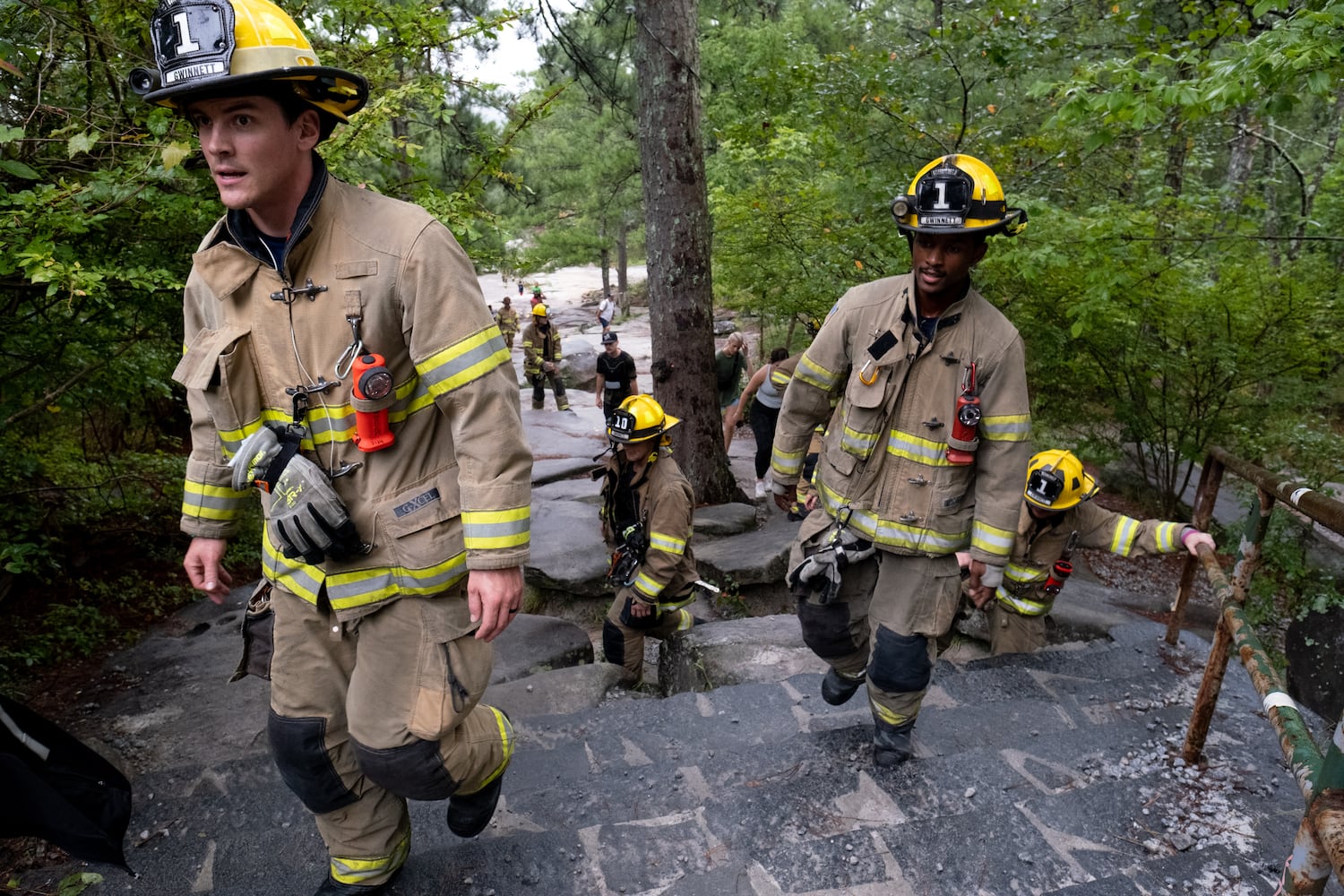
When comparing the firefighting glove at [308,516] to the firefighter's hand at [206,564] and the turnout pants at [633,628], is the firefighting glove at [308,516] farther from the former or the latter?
the turnout pants at [633,628]

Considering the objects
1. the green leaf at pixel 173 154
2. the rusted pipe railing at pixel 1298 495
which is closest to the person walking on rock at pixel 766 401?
the rusted pipe railing at pixel 1298 495

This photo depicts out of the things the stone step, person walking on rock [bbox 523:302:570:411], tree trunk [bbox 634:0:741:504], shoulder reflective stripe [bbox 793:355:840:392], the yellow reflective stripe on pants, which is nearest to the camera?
the yellow reflective stripe on pants

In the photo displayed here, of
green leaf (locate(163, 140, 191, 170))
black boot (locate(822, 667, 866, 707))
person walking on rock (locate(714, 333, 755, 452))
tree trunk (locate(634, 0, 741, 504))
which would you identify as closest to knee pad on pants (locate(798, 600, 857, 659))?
black boot (locate(822, 667, 866, 707))

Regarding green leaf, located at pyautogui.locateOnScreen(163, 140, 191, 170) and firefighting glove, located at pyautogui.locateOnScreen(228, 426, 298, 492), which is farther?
green leaf, located at pyautogui.locateOnScreen(163, 140, 191, 170)

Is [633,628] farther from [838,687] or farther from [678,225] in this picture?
[678,225]

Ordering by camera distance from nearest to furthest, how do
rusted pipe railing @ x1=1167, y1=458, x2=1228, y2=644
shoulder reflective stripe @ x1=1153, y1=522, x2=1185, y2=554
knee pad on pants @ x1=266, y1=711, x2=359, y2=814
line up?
knee pad on pants @ x1=266, y1=711, x2=359, y2=814 → shoulder reflective stripe @ x1=1153, y1=522, x2=1185, y2=554 → rusted pipe railing @ x1=1167, y1=458, x2=1228, y2=644

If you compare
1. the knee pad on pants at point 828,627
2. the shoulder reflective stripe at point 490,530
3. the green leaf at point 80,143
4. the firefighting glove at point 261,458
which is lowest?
A: the knee pad on pants at point 828,627

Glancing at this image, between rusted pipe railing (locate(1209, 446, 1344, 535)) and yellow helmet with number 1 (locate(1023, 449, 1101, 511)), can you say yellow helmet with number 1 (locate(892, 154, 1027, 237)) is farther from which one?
yellow helmet with number 1 (locate(1023, 449, 1101, 511))

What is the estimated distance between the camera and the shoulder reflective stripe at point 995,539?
3.19 meters

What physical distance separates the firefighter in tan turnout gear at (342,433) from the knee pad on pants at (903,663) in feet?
5.39

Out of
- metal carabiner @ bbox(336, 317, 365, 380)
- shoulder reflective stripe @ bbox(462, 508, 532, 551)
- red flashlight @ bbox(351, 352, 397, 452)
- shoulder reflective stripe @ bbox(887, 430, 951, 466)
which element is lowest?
shoulder reflective stripe @ bbox(887, 430, 951, 466)

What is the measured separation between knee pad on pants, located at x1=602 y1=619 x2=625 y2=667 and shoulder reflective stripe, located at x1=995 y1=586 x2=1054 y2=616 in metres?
2.36

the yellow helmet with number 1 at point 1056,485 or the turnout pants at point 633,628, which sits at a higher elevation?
the yellow helmet with number 1 at point 1056,485

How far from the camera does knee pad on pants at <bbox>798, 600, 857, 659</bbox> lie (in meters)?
3.57
